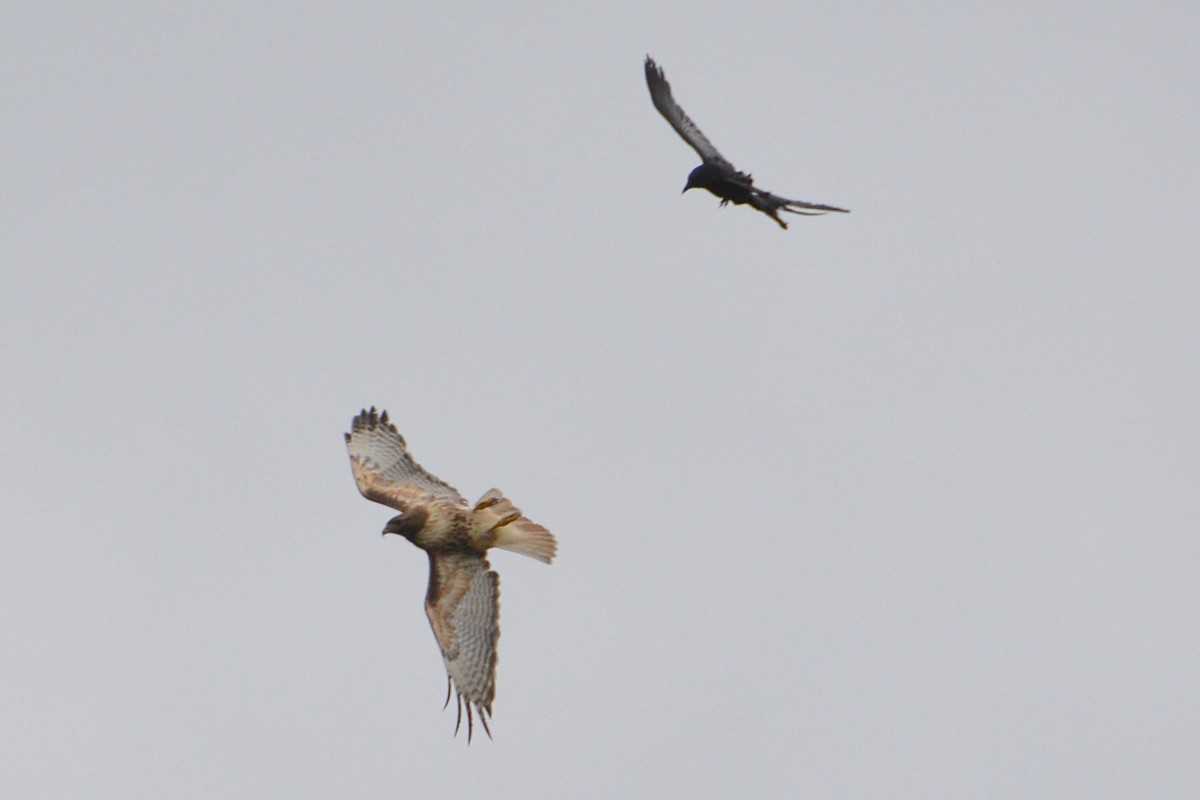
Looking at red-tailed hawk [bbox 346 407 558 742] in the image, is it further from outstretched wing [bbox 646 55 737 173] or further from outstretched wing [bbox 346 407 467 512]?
outstretched wing [bbox 646 55 737 173]

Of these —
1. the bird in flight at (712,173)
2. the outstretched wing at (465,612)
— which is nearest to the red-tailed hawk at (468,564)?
the outstretched wing at (465,612)

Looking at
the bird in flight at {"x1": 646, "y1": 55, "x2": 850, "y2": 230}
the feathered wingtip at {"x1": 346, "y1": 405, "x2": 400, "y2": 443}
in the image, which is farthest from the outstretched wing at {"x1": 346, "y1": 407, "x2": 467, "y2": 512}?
the bird in flight at {"x1": 646, "y1": 55, "x2": 850, "y2": 230}

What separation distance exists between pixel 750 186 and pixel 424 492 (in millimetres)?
3611

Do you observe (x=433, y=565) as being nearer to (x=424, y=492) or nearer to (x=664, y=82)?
(x=424, y=492)

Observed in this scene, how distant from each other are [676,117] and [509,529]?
127 inches

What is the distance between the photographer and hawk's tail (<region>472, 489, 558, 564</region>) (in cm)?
1398

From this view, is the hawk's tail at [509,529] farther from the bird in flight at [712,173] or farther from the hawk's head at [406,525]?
the bird in flight at [712,173]

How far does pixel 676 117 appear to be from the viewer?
1399 cm

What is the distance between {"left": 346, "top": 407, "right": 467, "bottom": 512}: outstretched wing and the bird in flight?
121 inches

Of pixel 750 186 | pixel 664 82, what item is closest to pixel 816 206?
pixel 750 186

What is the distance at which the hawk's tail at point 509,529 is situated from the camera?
14.0m

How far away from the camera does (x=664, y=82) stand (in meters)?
14.2

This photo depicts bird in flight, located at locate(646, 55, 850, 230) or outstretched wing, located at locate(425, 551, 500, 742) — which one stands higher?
bird in flight, located at locate(646, 55, 850, 230)

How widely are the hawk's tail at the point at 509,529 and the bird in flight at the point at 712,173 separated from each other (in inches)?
104
